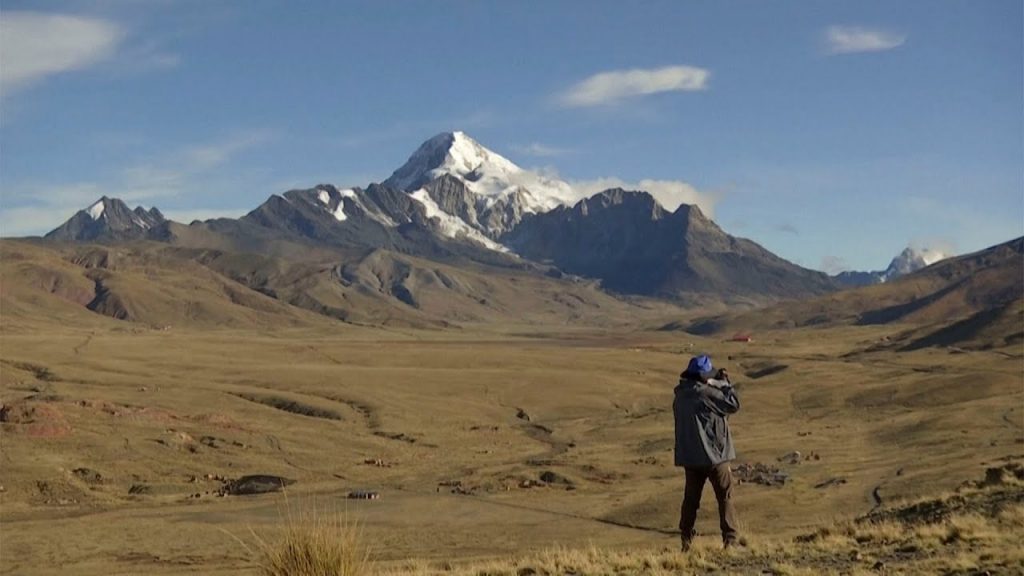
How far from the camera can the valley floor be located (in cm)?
3234

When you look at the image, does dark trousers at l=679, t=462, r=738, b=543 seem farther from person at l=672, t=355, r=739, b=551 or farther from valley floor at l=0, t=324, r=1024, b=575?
valley floor at l=0, t=324, r=1024, b=575

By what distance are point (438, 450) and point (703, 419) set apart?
46.4 m

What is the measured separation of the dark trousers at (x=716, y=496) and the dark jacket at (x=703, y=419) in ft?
0.58

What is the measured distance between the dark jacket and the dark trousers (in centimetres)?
18

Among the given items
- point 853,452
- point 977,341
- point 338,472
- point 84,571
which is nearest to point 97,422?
point 338,472

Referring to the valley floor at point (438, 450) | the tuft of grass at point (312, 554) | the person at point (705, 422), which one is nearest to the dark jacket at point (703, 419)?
the person at point (705, 422)

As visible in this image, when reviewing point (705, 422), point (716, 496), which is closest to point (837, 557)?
point (716, 496)

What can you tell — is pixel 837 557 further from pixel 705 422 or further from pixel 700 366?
pixel 700 366

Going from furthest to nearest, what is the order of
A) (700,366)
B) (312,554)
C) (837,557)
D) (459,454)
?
(459,454) → (700,366) → (837,557) → (312,554)

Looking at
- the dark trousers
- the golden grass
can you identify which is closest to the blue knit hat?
the dark trousers

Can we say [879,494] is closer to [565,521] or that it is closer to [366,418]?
[565,521]

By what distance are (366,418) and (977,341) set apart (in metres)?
74.4

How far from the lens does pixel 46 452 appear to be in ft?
161

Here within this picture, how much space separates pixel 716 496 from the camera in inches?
584
